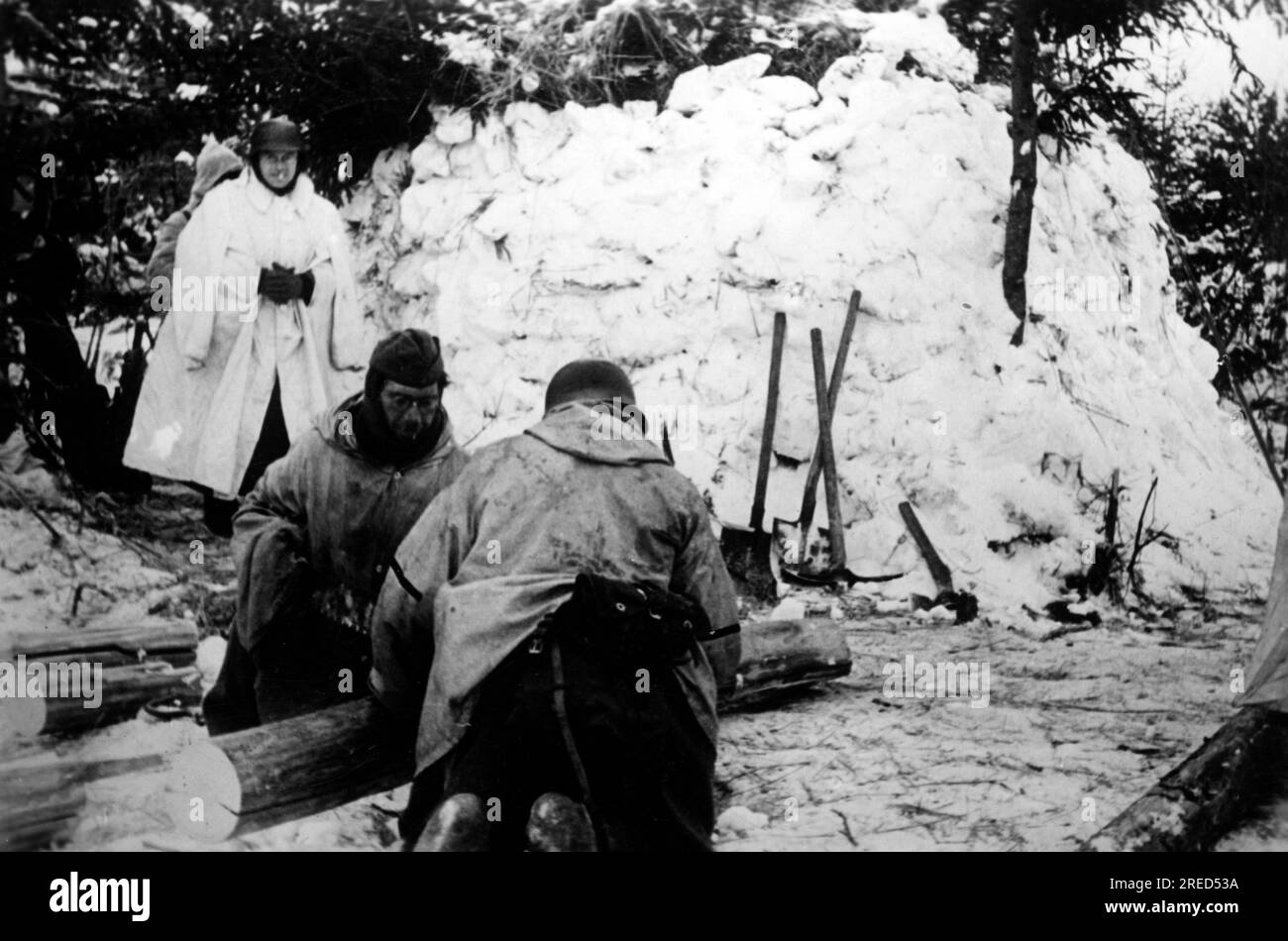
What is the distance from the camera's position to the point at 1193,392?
4770mm

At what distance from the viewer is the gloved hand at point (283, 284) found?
467cm

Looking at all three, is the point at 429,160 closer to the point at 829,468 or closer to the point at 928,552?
the point at 829,468

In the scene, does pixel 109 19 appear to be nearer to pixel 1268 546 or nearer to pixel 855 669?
A: pixel 855 669

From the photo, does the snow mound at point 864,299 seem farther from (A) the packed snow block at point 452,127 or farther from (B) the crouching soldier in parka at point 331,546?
(B) the crouching soldier in parka at point 331,546

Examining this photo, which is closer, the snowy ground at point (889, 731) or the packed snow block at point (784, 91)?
the snowy ground at point (889, 731)

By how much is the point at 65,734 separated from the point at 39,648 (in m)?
0.30

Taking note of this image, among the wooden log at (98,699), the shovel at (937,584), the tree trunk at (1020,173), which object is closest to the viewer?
the wooden log at (98,699)

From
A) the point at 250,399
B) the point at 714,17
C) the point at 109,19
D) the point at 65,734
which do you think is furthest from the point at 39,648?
the point at 714,17

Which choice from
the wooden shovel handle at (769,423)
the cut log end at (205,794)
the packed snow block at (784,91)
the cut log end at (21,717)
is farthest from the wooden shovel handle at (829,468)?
the cut log end at (21,717)

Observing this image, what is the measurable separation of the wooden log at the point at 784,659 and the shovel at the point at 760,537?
0.53 ft

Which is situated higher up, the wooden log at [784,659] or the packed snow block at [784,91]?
the packed snow block at [784,91]

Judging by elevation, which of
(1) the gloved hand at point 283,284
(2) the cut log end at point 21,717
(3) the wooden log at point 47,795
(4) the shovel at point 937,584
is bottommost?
(3) the wooden log at point 47,795

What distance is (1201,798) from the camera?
411 cm

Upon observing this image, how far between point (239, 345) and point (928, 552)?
7.51 ft
